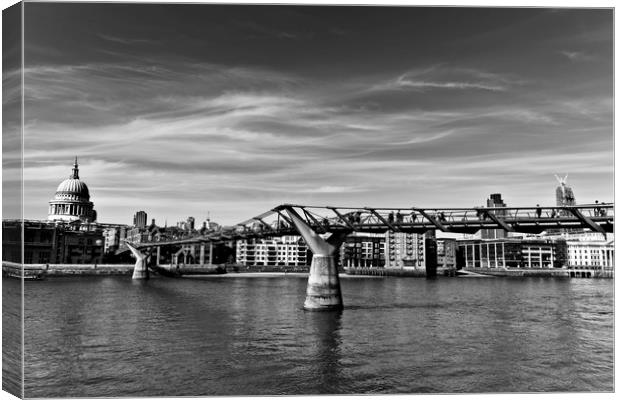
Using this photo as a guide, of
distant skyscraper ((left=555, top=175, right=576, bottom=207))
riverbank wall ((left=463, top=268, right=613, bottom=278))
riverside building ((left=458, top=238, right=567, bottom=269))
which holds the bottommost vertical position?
riverbank wall ((left=463, top=268, right=613, bottom=278))

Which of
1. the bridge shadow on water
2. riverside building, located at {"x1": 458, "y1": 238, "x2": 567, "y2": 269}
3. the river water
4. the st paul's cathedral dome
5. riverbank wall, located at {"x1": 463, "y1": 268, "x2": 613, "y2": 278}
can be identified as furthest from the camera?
riverside building, located at {"x1": 458, "y1": 238, "x2": 567, "y2": 269}

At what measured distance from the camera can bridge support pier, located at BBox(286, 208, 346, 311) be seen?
43.8 meters

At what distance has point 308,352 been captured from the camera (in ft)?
91.9

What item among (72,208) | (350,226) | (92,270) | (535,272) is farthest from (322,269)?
(535,272)

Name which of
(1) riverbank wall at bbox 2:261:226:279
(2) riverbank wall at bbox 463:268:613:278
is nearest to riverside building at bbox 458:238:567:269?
(2) riverbank wall at bbox 463:268:613:278

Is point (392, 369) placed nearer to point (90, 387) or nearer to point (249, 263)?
point (90, 387)

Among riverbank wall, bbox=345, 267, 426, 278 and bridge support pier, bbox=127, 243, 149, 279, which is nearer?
bridge support pier, bbox=127, 243, 149, 279

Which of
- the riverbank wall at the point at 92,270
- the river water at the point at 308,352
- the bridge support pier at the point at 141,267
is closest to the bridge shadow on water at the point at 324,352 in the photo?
the river water at the point at 308,352

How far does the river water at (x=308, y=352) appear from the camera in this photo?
21406 mm

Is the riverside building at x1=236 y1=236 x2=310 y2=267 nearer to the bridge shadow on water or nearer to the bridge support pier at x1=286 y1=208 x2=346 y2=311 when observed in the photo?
the bridge support pier at x1=286 y1=208 x2=346 y2=311

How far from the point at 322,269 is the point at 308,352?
1665cm

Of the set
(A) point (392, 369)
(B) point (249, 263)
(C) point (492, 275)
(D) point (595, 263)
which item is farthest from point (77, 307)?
(D) point (595, 263)

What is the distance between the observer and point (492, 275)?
166500 mm

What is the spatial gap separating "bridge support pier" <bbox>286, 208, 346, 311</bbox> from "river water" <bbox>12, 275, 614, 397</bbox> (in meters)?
1.45
